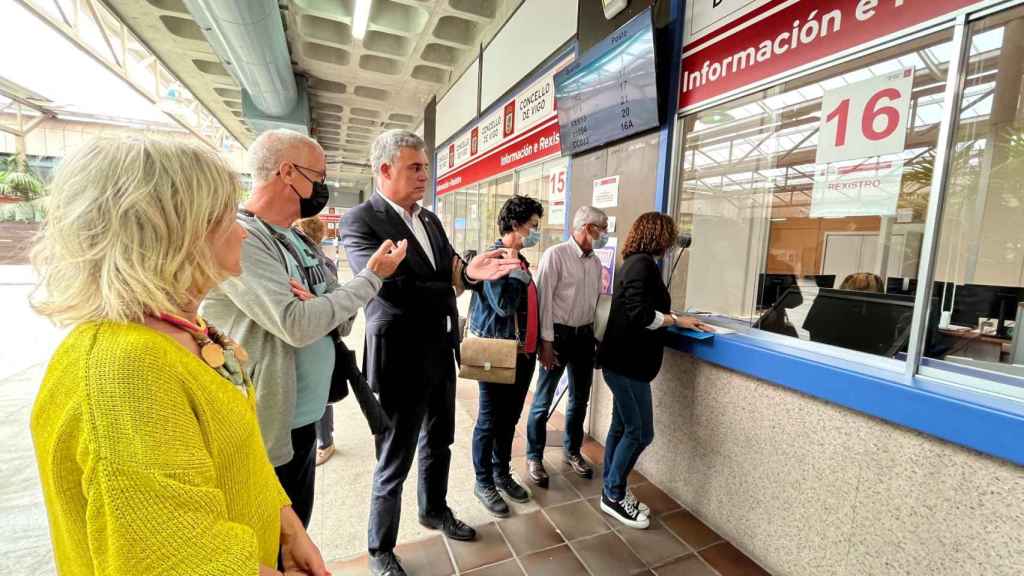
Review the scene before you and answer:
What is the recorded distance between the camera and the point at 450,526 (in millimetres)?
2020

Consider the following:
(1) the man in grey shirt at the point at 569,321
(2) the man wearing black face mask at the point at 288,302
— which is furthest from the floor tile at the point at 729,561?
(2) the man wearing black face mask at the point at 288,302

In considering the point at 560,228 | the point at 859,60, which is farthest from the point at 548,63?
the point at 859,60

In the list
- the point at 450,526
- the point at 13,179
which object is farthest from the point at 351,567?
the point at 13,179

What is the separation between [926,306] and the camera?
148cm

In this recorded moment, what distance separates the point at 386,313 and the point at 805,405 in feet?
5.62

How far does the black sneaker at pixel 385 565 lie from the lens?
1732mm

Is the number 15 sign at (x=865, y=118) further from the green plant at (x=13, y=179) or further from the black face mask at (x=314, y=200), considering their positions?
the green plant at (x=13, y=179)

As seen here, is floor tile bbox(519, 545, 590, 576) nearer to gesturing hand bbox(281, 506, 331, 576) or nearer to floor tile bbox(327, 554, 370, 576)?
floor tile bbox(327, 554, 370, 576)

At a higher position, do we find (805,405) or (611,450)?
(805,405)

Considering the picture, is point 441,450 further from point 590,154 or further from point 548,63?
point 548,63

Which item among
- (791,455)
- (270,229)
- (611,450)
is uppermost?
(270,229)

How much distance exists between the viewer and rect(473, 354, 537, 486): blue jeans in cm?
222

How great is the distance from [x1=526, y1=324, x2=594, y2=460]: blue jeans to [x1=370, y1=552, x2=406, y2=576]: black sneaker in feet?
3.33

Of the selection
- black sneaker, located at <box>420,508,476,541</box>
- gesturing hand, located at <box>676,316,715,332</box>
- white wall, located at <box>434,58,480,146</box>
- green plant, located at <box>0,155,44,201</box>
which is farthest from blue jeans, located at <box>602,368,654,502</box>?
green plant, located at <box>0,155,44,201</box>
